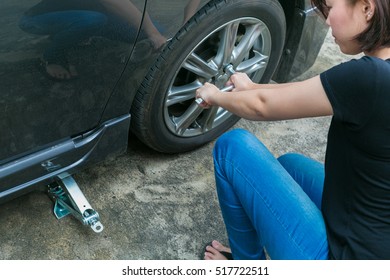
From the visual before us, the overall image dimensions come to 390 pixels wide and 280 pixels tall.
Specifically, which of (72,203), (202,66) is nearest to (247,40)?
(202,66)

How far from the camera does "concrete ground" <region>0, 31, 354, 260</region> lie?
1.90m

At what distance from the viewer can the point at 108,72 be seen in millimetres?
1693

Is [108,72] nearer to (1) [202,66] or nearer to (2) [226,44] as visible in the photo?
(1) [202,66]

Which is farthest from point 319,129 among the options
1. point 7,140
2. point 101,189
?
point 7,140

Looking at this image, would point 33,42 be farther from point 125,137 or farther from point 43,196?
point 43,196

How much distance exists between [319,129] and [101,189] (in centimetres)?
132

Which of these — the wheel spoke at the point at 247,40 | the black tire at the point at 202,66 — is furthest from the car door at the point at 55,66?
the wheel spoke at the point at 247,40

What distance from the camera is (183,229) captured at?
6.70 feet

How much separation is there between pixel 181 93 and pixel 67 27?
2.33 ft

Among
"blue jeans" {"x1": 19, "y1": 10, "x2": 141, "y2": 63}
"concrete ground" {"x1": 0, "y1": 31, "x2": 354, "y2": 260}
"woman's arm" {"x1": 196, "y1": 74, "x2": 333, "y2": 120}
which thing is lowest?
"concrete ground" {"x1": 0, "y1": 31, "x2": 354, "y2": 260}

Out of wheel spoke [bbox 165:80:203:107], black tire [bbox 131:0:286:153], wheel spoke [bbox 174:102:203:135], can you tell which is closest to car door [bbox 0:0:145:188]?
black tire [bbox 131:0:286:153]

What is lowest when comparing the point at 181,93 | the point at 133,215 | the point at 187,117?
the point at 133,215

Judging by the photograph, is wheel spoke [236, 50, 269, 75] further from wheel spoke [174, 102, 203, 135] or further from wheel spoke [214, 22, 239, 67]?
wheel spoke [174, 102, 203, 135]

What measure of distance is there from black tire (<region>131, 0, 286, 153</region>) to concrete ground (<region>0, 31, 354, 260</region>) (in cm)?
13
